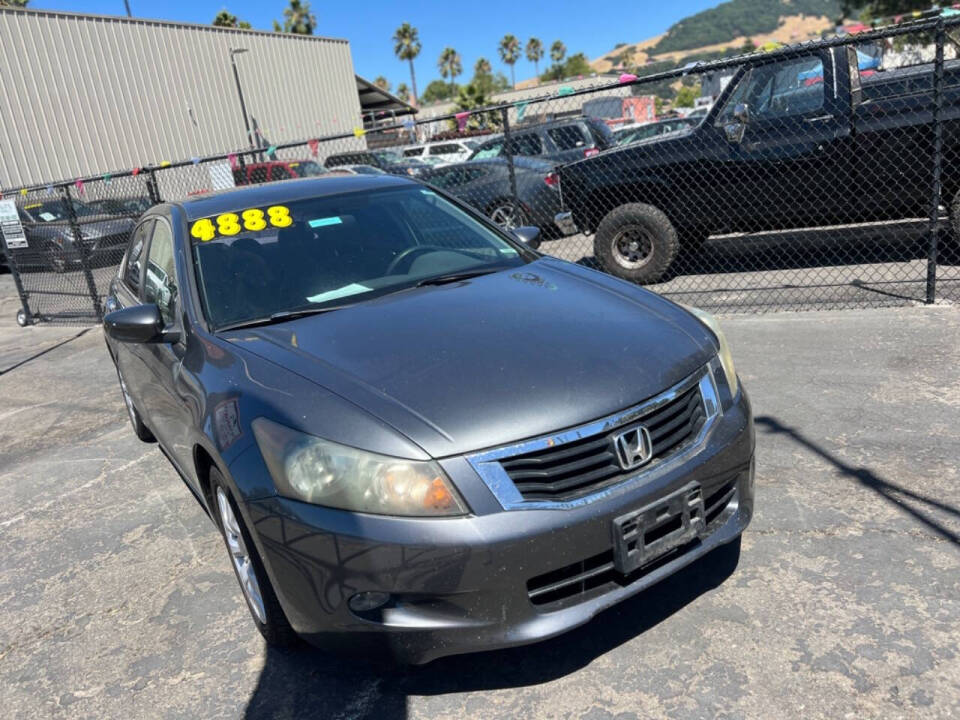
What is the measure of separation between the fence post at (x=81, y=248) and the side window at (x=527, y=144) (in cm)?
666

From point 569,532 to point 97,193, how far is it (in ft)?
49.0

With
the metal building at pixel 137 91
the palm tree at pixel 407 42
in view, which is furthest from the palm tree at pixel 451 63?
the metal building at pixel 137 91

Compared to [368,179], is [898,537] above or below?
below

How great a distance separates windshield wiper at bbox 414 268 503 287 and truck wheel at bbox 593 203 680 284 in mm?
4230

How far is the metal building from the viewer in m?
21.1

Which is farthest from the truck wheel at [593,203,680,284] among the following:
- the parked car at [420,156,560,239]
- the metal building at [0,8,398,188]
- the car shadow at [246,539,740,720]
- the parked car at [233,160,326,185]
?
the metal building at [0,8,398,188]

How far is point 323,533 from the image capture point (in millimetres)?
2201

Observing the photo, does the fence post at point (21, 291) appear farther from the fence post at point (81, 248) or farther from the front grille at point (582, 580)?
the front grille at point (582, 580)

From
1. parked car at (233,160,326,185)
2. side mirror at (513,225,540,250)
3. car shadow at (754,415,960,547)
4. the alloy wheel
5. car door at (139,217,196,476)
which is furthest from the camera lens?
parked car at (233,160,326,185)

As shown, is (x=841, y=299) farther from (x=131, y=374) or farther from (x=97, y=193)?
(x=97, y=193)

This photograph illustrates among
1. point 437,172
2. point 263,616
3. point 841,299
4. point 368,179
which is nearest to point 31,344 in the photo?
point 437,172

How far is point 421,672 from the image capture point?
257 centimetres

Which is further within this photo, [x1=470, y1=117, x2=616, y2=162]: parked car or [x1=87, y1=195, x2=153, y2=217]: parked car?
[x1=470, y1=117, x2=616, y2=162]: parked car

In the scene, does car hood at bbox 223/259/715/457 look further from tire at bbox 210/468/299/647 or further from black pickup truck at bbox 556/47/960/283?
black pickup truck at bbox 556/47/960/283
